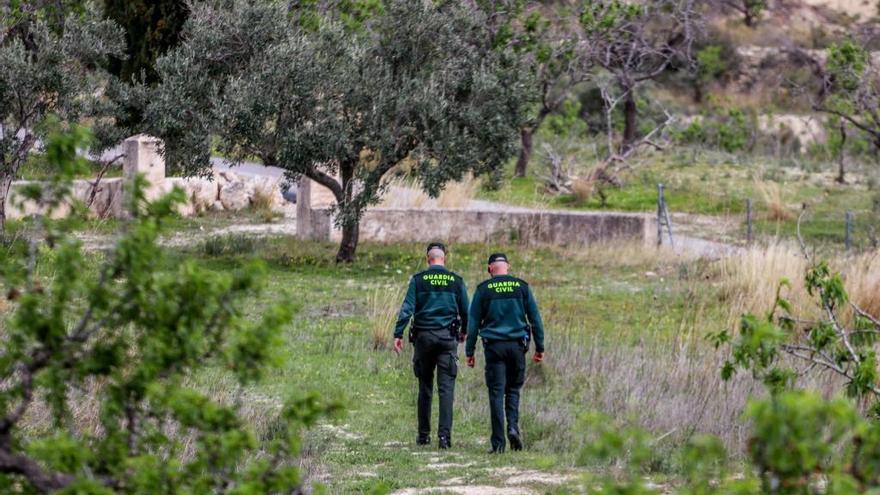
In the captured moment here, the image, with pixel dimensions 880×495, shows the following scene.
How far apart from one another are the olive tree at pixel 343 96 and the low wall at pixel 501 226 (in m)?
2.27

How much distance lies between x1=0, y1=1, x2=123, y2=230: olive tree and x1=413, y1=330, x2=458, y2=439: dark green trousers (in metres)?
8.54

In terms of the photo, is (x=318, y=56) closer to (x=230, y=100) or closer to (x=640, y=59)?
(x=230, y=100)

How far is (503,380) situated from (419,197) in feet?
41.4

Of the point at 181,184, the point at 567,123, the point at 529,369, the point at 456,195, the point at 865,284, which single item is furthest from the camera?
the point at 567,123

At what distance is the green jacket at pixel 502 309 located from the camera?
10398 millimetres

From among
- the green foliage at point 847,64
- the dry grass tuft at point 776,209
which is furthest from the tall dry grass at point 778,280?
the dry grass tuft at point 776,209

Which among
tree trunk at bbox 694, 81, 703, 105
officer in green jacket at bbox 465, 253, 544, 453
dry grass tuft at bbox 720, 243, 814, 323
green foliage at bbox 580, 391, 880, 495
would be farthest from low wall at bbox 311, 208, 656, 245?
tree trunk at bbox 694, 81, 703, 105

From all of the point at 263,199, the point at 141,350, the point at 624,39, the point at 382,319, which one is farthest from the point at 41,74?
the point at 141,350

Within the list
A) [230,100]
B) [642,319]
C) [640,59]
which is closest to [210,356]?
[642,319]

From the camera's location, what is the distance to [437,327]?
34.8ft

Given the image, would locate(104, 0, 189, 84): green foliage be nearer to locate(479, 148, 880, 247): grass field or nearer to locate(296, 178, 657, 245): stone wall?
locate(296, 178, 657, 245): stone wall

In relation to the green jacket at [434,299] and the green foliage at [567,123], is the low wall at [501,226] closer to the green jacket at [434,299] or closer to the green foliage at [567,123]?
the green jacket at [434,299]

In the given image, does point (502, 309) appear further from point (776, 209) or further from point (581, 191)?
point (581, 191)

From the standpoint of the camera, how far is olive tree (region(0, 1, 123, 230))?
1822 cm
